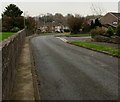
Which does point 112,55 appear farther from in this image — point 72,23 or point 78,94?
point 72,23

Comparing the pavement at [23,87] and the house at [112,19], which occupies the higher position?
the house at [112,19]

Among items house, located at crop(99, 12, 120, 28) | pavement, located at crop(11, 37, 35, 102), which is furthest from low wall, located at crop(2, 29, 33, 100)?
house, located at crop(99, 12, 120, 28)

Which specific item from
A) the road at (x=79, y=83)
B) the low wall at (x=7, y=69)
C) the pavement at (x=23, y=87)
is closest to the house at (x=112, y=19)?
the road at (x=79, y=83)

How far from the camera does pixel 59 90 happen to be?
6.49 metres

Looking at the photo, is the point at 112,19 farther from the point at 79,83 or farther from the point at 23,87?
the point at 23,87

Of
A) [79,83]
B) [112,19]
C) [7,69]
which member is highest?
[112,19]

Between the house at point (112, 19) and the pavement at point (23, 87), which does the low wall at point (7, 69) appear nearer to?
the pavement at point (23, 87)

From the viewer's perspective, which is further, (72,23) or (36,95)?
(72,23)

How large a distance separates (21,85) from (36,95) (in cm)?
127

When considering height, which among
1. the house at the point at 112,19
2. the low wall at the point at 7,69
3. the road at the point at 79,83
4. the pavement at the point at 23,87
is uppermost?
the house at the point at 112,19

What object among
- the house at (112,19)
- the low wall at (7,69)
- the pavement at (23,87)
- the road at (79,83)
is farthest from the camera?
the house at (112,19)

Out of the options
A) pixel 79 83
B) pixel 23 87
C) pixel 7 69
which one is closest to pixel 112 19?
pixel 79 83

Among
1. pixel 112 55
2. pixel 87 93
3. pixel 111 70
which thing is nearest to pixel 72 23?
pixel 112 55

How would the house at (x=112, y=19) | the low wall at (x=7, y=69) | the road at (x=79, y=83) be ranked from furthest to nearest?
the house at (x=112, y=19) → the road at (x=79, y=83) → the low wall at (x=7, y=69)
